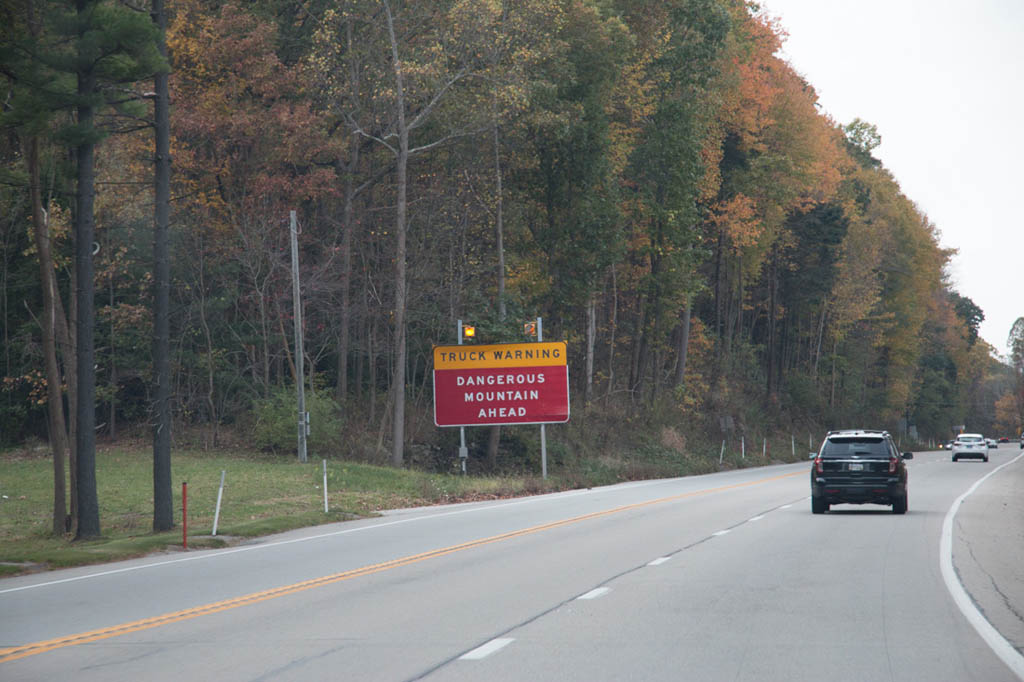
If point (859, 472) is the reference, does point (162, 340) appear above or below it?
above

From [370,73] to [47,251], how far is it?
18.2m

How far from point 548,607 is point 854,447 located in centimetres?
1472

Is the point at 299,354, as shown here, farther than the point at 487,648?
Yes

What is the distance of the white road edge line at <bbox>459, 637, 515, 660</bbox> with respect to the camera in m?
8.86

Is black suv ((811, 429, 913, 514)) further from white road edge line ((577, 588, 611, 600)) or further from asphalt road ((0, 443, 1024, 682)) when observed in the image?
white road edge line ((577, 588, 611, 600))

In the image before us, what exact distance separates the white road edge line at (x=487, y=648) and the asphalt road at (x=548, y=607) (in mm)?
36

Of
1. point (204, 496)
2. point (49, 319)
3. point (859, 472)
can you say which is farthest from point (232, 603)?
point (204, 496)

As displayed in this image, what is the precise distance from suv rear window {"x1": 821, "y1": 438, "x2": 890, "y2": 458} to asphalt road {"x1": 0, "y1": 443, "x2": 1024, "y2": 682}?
2768mm

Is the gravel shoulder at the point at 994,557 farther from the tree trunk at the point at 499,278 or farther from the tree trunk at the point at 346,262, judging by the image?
the tree trunk at the point at 346,262

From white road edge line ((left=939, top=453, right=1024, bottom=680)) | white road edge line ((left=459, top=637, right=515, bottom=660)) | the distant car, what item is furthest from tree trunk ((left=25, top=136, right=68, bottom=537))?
the distant car

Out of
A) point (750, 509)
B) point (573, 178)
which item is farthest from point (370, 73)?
point (750, 509)

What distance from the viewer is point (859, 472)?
24109mm

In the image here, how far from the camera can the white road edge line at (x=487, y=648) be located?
8.86 m

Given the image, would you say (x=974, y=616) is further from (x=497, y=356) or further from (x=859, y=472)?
(x=497, y=356)
